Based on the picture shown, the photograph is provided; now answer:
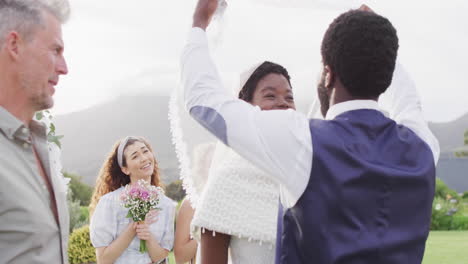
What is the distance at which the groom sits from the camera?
1940 millimetres

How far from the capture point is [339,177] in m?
1.93

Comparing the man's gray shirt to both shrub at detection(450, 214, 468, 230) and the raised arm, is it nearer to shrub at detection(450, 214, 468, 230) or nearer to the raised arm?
the raised arm

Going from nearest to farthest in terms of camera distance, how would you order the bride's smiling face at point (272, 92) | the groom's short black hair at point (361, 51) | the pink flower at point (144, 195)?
the groom's short black hair at point (361, 51) → the bride's smiling face at point (272, 92) → the pink flower at point (144, 195)

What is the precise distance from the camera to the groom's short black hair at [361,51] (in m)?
2.04

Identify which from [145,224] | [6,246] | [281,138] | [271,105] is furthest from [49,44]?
[145,224]

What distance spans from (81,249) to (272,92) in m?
8.43

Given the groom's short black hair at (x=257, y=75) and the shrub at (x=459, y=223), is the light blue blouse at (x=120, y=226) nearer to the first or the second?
the groom's short black hair at (x=257, y=75)

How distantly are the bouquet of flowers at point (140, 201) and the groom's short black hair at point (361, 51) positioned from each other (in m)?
3.25

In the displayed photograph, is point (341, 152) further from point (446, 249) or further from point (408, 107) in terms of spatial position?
point (446, 249)

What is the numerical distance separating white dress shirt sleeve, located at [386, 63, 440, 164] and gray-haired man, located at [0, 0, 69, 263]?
1389 mm

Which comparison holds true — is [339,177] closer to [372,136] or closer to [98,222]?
[372,136]

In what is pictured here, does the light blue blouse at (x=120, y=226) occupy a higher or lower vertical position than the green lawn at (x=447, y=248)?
higher

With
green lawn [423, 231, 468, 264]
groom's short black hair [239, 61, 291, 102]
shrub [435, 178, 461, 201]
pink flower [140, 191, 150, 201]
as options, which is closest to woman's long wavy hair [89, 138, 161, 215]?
pink flower [140, 191, 150, 201]

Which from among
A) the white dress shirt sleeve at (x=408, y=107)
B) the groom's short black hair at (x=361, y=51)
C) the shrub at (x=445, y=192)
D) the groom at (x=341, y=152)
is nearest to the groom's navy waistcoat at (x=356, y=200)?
the groom at (x=341, y=152)
